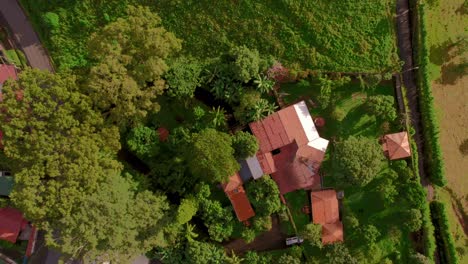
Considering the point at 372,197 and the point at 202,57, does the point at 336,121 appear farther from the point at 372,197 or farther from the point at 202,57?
the point at 202,57

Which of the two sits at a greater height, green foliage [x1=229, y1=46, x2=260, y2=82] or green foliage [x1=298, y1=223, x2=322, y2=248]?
green foliage [x1=229, y1=46, x2=260, y2=82]

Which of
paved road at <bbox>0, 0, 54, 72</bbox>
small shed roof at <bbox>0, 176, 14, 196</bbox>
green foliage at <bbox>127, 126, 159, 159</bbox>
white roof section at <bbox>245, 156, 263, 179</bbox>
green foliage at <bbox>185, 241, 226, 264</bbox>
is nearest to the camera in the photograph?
green foliage at <bbox>127, 126, 159, 159</bbox>

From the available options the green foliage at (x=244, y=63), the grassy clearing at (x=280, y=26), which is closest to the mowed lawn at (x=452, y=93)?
the grassy clearing at (x=280, y=26)

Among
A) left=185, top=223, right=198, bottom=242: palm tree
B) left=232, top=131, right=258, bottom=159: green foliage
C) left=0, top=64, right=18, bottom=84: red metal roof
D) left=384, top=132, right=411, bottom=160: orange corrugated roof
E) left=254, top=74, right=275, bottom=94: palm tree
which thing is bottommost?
left=185, top=223, right=198, bottom=242: palm tree

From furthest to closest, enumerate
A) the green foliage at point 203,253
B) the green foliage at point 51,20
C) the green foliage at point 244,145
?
the green foliage at point 51,20 < the green foliage at point 203,253 < the green foliage at point 244,145

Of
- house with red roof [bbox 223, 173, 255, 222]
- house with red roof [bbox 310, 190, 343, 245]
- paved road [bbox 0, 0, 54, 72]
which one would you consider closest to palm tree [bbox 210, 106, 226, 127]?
house with red roof [bbox 223, 173, 255, 222]

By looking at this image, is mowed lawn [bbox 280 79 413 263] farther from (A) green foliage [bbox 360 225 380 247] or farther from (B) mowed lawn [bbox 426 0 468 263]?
(B) mowed lawn [bbox 426 0 468 263]

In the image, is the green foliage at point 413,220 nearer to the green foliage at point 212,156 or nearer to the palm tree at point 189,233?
the green foliage at point 212,156
